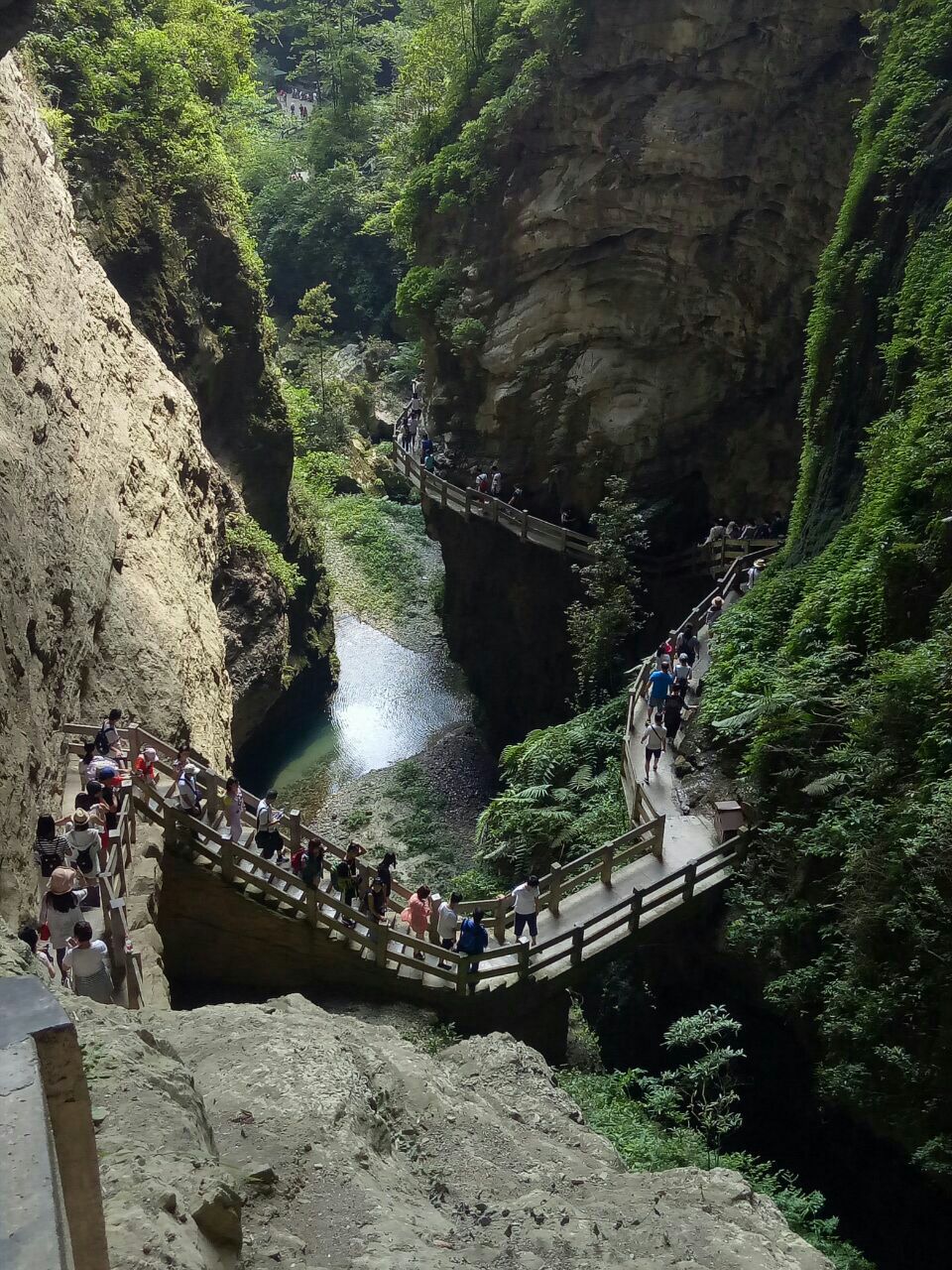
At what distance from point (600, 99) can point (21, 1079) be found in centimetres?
2664

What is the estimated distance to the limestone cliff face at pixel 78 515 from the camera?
13234 millimetres

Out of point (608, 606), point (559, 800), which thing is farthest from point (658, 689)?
point (608, 606)

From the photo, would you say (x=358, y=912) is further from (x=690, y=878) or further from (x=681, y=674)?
(x=681, y=674)

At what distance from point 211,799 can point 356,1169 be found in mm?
7199

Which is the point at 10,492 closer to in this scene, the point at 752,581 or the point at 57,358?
the point at 57,358

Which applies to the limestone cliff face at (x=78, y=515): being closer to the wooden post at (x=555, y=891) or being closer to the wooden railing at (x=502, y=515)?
the wooden post at (x=555, y=891)

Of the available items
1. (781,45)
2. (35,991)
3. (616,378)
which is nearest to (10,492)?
(35,991)

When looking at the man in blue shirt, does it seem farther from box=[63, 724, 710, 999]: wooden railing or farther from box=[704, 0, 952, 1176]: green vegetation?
box=[63, 724, 710, 999]: wooden railing

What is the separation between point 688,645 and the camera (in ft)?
63.0

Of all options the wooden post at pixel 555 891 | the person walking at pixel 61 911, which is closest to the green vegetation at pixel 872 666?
the wooden post at pixel 555 891

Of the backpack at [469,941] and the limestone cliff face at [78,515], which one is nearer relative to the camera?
the backpack at [469,941]

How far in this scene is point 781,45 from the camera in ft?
76.7

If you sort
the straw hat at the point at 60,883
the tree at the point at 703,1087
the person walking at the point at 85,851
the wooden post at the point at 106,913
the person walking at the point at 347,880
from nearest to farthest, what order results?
the straw hat at the point at 60,883 → the wooden post at the point at 106,913 → the person walking at the point at 85,851 → the tree at the point at 703,1087 → the person walking at the point at 347,880

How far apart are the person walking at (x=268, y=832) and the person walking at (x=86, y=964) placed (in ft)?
11.8
